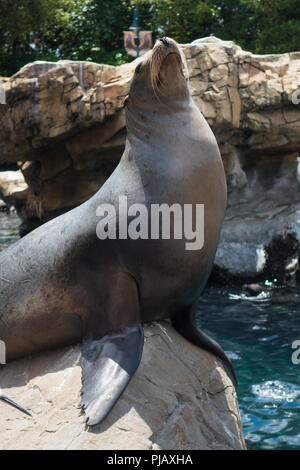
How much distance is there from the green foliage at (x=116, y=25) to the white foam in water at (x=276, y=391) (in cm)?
1079

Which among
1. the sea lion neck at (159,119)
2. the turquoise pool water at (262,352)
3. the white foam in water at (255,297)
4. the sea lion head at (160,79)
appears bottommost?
the white foam in water at (255,297)

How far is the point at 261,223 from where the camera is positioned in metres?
8.26

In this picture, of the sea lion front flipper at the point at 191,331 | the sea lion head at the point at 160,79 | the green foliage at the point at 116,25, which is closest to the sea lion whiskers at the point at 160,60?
the sea lion head at the point at 160,79

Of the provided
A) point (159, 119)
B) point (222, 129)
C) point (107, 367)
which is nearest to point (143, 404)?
point (107, 367)

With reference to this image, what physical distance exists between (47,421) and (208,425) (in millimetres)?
765

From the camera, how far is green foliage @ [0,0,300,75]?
47.5ft

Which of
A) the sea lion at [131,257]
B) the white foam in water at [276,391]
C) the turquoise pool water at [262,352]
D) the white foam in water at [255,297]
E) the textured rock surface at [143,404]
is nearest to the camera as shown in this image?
the textured rock surface at [143,404]

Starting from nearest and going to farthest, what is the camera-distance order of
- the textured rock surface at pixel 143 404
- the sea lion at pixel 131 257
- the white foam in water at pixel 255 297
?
1. the textured rock surface at pixel 143 404
2. the sea lion at pixel 131 257
3. the white foam in water at pixel 255 297

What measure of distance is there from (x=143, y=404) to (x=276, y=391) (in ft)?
8.28

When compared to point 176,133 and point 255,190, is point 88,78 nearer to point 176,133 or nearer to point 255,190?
point 255,190

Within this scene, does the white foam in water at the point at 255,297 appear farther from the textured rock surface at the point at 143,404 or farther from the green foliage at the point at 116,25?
the green foliage at the point at 116,25

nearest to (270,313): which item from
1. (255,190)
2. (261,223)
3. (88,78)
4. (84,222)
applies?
(261,223)

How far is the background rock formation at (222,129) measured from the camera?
7.52 m

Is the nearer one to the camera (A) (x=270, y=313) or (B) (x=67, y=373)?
(B) (x=67, y=373)
